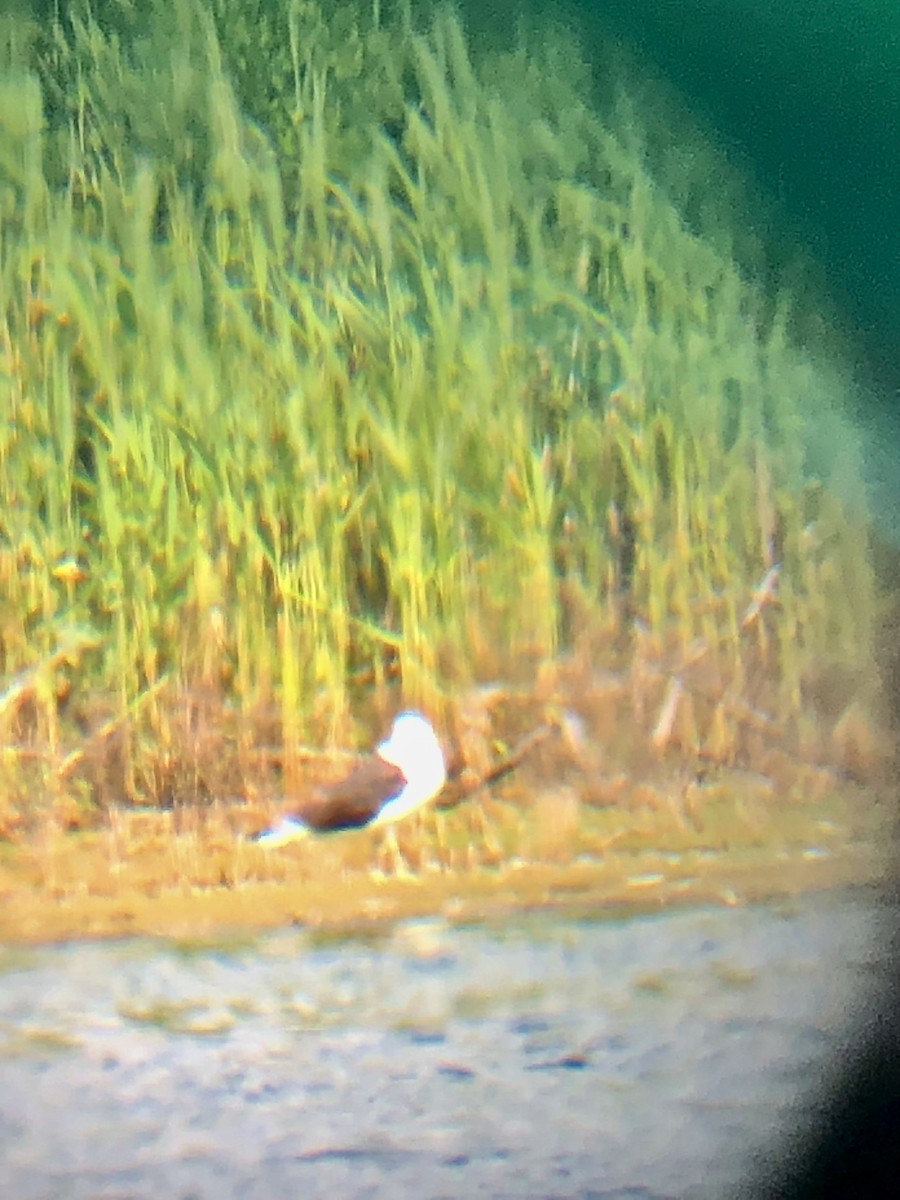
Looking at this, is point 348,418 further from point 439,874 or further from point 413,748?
point 439,874

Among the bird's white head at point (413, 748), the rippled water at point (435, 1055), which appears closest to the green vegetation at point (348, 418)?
the bird's white head at point (413, 748)

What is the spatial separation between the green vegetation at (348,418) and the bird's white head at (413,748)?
1.2 inches

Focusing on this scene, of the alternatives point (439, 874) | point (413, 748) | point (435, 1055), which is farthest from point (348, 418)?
point (435, 1055)

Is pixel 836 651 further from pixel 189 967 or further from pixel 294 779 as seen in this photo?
pixel 189 967

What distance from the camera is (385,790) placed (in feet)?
4.15

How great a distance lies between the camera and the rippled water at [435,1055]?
38.1 inches

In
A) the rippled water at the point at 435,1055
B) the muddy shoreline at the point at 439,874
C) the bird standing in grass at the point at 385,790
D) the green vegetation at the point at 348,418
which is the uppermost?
the green vegetation at the point at 348,418

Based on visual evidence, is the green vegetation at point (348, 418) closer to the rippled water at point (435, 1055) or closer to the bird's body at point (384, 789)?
the bird's body at point (384, 789)

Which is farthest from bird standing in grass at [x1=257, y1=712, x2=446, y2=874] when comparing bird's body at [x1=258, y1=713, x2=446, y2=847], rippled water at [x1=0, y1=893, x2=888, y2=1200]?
rippled water at [x1=0, y1=893, x2=888, y2=1200]

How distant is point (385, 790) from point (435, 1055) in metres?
0.28

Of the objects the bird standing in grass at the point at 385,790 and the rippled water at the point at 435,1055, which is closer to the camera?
the rippled water at the point at 435,1055

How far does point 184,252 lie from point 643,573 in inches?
20.2

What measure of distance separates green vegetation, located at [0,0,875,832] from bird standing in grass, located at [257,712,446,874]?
1.4 inches

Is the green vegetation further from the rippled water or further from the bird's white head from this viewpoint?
the rippled water
